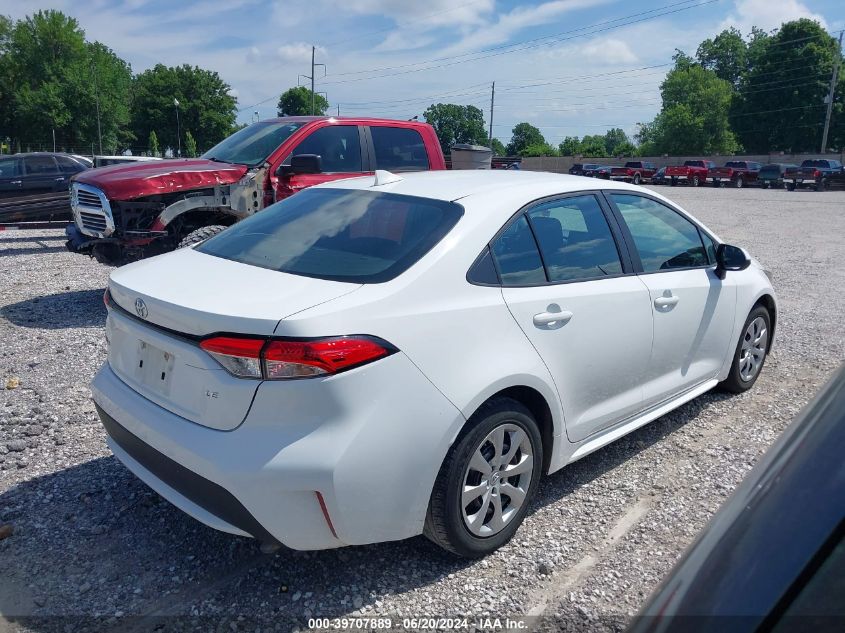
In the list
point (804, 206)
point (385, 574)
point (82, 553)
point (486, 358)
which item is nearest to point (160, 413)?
point (82, 553)

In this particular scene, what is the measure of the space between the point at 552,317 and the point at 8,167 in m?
15.7

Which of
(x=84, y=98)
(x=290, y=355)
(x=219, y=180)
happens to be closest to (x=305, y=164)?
(x=219, y=180)

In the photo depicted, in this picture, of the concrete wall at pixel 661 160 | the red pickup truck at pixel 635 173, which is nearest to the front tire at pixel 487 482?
the red pickup truck at pixel 635 173

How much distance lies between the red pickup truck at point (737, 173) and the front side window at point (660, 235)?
146 feet

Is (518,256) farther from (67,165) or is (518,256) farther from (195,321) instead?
(67,165)

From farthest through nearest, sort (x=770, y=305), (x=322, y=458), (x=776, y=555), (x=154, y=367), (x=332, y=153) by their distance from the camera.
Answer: (x=332, y=153) < (x=770, y=305) < (x=154, y=367) < (x=322, y=458) < (x=776, y=555)

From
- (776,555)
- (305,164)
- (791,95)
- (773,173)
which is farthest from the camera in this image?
(791,95)

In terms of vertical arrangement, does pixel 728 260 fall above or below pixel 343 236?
below

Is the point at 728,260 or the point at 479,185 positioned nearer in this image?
the point at 479,185

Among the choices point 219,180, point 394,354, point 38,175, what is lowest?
point 394,354

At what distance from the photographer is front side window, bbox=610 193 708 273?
12.7 feet

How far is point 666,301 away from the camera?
12.4ft

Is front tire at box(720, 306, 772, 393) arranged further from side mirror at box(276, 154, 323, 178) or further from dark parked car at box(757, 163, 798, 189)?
dark parked car at box(757, 163, 798, 189)

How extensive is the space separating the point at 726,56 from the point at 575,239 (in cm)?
A: 10193
